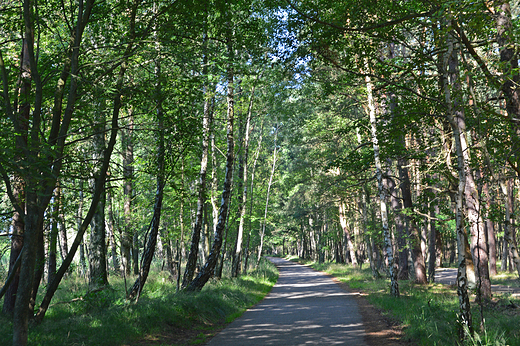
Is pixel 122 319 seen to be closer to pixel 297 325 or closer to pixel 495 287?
pixel 297 325

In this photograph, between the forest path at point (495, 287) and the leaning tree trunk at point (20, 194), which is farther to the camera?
the forest path at point (495, 287)

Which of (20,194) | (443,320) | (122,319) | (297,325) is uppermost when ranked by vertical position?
(20,194)

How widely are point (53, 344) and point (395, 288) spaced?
11.4 m

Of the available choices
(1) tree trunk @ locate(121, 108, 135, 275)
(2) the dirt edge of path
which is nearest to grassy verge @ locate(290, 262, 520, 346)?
(2) the dirt edge of path

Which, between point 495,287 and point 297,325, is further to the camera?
point 495,287

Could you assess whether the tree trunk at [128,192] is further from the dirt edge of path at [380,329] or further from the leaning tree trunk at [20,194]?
the dirt edge of path at [380,329]

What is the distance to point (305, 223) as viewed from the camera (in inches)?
2287

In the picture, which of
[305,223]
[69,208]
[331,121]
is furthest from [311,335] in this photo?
[305,223]

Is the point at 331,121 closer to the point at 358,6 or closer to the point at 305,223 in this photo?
the point at 358,6

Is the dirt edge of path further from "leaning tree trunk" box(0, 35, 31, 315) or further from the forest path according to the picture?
"leaning tree trunk" box(0, 35, 31, 315)

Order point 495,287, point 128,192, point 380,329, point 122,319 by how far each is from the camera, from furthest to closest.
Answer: point 495,287 → point 128,192 → point 380,329 → point 122,319

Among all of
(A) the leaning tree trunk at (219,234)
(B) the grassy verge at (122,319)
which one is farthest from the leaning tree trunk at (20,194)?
(A) the leaning tree trunk at (219,234)

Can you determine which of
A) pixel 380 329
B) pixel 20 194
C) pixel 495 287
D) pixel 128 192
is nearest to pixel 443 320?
pixel 380 329

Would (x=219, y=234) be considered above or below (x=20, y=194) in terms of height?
below
